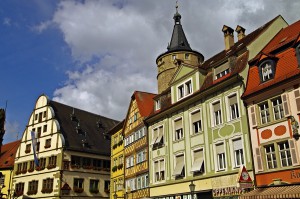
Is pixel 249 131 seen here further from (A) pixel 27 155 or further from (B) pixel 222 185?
(A) pixel 27 155

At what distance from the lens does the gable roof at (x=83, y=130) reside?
46822mm

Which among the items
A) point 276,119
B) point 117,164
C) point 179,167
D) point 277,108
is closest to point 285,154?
point 276,119

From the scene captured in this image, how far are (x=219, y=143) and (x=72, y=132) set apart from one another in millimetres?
28163

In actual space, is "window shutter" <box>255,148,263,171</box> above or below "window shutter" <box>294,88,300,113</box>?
below

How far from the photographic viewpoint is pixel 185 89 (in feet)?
95.0

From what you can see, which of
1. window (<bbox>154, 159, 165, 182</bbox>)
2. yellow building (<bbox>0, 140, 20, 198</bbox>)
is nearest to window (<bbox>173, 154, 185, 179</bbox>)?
window (<bbox>154, 159, 165, 182</bbox>)

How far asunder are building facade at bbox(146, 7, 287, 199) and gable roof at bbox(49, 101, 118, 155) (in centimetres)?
1712

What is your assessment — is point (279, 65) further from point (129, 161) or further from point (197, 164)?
point (129, 161)

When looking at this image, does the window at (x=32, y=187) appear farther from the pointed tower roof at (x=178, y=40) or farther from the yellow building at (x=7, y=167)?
the pointed tower roof at (x=178, y=40)

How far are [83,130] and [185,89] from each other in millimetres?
25174

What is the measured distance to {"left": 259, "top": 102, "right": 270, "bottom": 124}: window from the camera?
68.2 ft

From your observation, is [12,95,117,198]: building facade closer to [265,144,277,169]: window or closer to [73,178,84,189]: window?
[73,178,84,189]: window

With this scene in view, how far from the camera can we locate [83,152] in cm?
4644

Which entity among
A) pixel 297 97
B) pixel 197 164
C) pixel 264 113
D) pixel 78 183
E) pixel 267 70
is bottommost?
pixel 197 164
